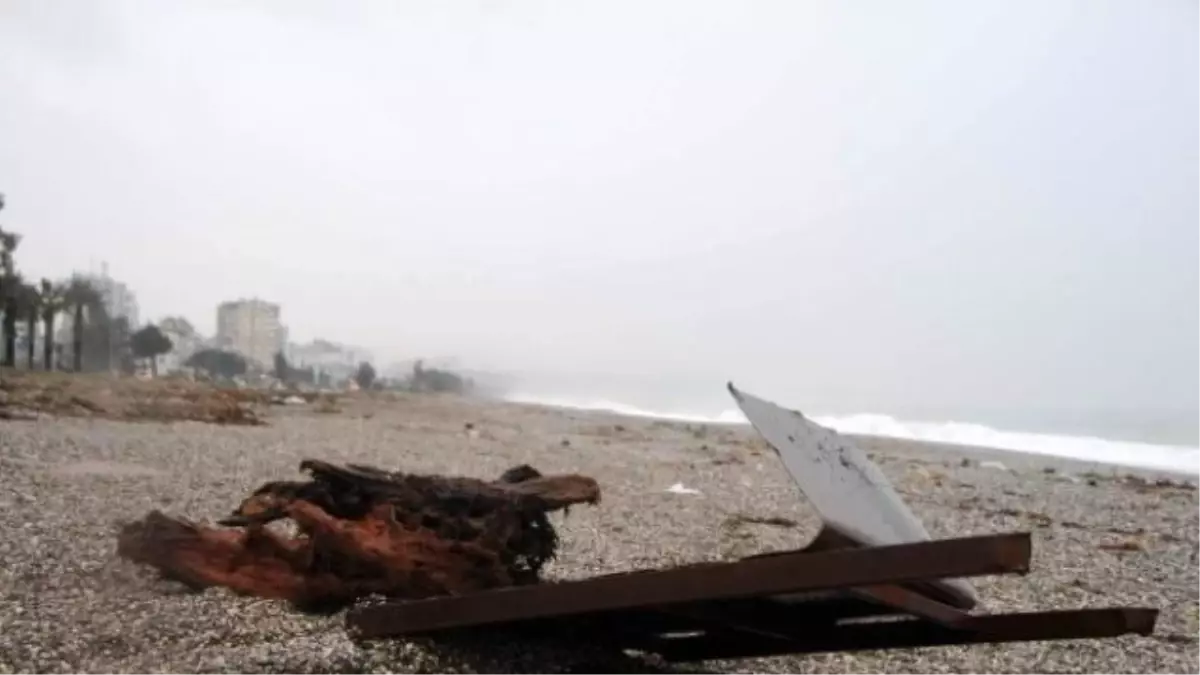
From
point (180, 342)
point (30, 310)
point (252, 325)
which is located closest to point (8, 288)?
point (30, 310)

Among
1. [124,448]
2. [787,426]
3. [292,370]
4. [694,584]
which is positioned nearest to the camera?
[694,584]

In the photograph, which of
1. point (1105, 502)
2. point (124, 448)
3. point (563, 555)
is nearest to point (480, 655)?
point (563, 555)

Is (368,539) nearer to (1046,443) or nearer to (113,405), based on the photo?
(113,405)

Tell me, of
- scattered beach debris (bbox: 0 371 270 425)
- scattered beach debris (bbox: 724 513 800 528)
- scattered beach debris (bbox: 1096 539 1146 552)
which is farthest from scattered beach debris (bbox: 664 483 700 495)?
scattered beach debris (bbox: 0 371 270 425)

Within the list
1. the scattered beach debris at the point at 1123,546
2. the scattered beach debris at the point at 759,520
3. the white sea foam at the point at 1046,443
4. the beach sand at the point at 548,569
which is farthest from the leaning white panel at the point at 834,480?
the white sea foam at the point at 1046,443

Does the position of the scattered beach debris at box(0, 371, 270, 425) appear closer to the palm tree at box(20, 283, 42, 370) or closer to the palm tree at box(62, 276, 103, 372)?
the palm tree at box(20, 283, 42, 370)

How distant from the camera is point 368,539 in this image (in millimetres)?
4051

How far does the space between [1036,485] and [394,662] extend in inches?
461

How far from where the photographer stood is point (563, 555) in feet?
18.6

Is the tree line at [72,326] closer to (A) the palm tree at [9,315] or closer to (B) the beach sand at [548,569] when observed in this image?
(A) the palm tree at [9,315]

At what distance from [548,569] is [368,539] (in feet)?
4.62

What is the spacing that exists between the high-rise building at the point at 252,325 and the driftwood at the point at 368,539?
3878 inches

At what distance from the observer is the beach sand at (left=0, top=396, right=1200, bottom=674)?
3.48m

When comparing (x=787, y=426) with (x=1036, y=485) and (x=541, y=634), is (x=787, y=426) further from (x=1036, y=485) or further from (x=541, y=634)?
(x=1036, y=485)
